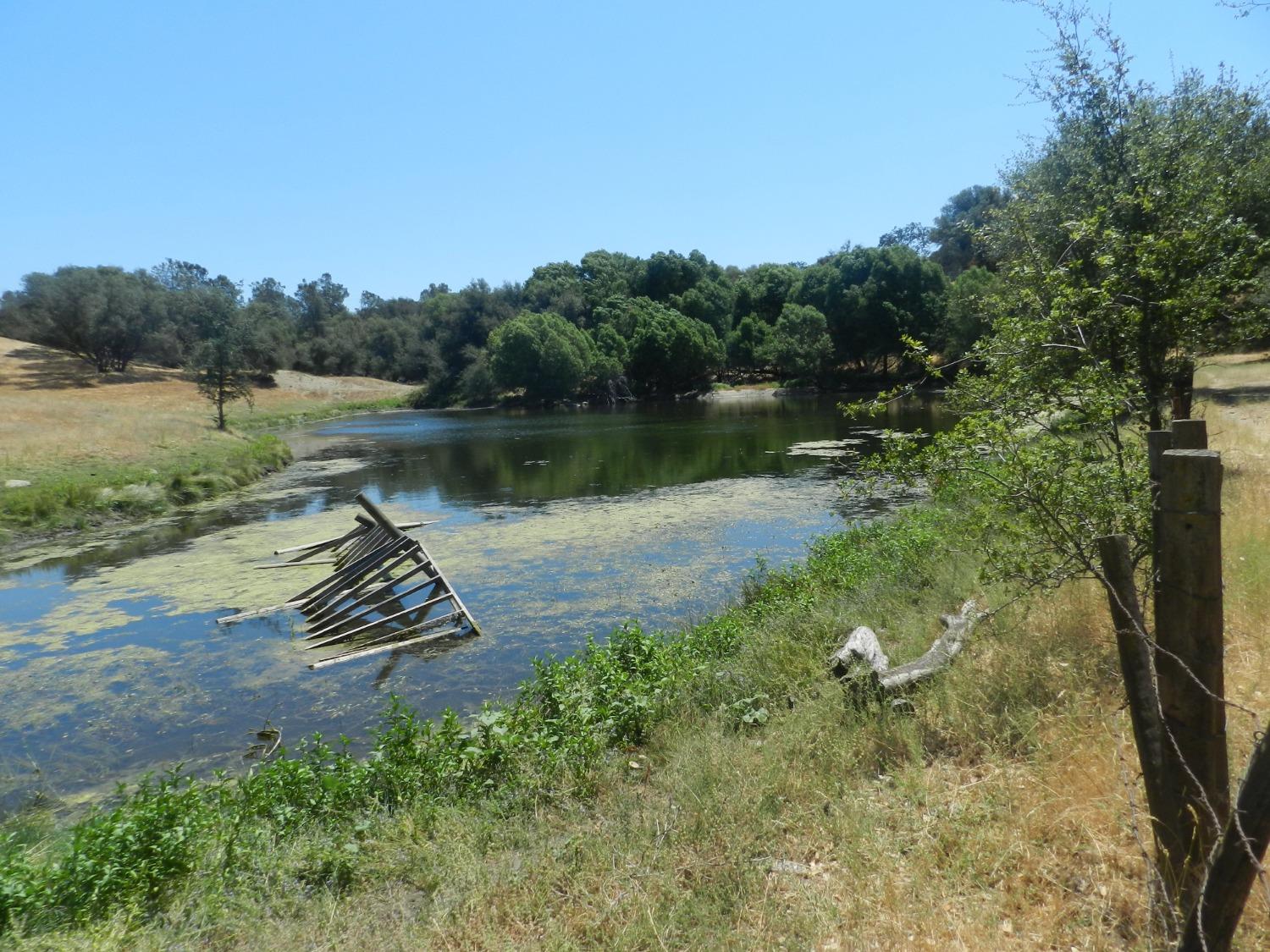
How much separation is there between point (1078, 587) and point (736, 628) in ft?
13.4

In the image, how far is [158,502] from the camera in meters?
25.0

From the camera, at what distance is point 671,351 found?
79.7 meters

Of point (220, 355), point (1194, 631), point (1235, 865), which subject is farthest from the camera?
point (220, 355)

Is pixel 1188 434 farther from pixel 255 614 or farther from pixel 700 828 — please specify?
pixel 255 614

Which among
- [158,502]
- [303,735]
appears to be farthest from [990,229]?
[158,502]

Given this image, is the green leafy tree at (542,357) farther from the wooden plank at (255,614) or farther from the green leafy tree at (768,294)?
the wooden plank at (255,614)

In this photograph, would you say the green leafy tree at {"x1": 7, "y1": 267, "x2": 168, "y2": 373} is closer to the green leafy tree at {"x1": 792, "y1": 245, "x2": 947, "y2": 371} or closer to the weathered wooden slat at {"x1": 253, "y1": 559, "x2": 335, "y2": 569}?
the green leafy tree at {"x1": 792, "y1": 245, "x2": 947, "y2": 371}

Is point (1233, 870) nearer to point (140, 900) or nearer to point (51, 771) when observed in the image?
point (140, 900)

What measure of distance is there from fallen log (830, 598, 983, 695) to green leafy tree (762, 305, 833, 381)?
6584 centimetres

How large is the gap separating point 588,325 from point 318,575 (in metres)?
79.7

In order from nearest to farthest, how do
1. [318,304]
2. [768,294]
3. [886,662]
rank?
[886,662] → [768,294] → [318,304]

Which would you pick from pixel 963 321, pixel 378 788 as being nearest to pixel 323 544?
pixel 378 788

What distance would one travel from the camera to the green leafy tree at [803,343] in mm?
71312

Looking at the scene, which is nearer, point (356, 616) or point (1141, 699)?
point (1141, 699)
